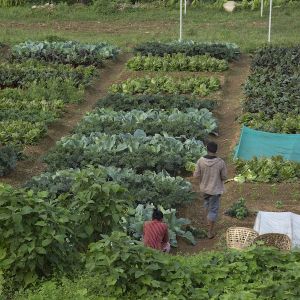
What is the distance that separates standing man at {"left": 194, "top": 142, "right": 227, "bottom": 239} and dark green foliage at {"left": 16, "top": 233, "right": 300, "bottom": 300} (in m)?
2.79

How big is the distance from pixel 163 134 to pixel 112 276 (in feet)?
27.3

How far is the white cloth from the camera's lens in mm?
11702

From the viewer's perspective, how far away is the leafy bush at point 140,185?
12.9 meters

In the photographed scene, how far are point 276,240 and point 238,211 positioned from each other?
76.4 inches

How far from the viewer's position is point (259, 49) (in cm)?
2423

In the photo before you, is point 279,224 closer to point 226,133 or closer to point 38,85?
point 226,133

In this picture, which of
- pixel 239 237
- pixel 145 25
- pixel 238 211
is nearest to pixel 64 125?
pixel 238 211

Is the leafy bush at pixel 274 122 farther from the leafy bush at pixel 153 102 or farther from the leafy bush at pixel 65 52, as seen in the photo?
the leafy bush at pixel 65 52

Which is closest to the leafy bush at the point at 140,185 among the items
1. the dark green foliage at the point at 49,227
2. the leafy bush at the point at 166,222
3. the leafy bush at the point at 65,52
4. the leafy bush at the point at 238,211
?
the leafy bush at the point at 166,222

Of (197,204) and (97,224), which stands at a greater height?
(97,224)

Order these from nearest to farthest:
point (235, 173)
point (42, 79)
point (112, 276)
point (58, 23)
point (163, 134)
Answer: point (112, 276) < point (235, 173) < point (163, 134) < point (42, 79) < point (58, 23)

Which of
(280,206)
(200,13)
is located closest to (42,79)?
(280,206)

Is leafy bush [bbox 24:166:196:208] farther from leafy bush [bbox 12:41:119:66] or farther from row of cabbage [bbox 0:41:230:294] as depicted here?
leafy bush [bbox 12:41:119:66]

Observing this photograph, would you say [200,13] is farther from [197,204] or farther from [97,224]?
[97,224]
